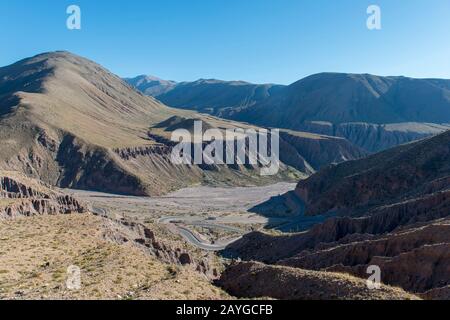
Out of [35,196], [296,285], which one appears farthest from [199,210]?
[296,285]

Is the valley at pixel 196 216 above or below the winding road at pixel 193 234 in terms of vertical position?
above

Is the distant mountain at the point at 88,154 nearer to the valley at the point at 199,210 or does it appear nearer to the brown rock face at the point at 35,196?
the valley at the point at 199,210

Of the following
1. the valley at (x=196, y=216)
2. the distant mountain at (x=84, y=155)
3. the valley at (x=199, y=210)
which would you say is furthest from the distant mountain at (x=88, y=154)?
the valley at (x=199, y=210)

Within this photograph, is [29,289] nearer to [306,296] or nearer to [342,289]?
[306,296]

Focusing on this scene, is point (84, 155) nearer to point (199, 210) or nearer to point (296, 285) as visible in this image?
point (199, 210)

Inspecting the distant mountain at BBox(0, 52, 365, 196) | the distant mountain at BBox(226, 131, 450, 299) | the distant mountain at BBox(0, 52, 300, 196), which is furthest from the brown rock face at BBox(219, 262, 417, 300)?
the distant mountain at BBox(0, 52, 300, 196)

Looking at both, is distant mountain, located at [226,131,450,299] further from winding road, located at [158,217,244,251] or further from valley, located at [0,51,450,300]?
winding road, located at [158,217,244,251]

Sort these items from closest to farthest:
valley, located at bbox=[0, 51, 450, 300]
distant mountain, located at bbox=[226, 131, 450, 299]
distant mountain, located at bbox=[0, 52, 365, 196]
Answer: valley, located at bbox=[0, 51, 450, 300], distant mountain, located at bbox=[226, 131, 450, 299], distant mountain, located at bbox=[0, 52, 365, 196]

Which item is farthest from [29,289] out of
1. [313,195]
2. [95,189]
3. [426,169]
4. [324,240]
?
[95,189]
